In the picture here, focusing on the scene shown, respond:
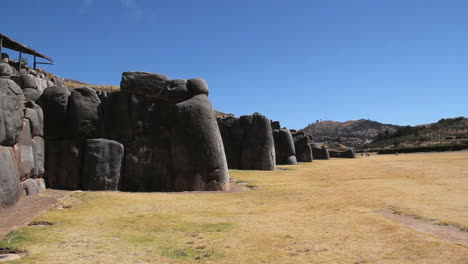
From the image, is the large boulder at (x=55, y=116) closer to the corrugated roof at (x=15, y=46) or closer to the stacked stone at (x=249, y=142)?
the stacked stone at (x=249, y=142)

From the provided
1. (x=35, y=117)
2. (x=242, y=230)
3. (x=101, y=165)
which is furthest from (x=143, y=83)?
(x=242, y=230)

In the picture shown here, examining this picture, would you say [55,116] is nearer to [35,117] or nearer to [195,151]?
[35,117]

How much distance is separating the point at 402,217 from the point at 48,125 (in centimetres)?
1284

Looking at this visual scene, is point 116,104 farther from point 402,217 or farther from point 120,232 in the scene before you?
point 402,217

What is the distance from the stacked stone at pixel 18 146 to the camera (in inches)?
404

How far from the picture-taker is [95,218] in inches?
357

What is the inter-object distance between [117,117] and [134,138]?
110 centimetres

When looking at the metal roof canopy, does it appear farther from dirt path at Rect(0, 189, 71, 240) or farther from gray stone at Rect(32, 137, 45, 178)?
dirt path at Rect(0, 189, 71, 240)

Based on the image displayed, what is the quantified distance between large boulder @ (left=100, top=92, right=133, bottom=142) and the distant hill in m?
137

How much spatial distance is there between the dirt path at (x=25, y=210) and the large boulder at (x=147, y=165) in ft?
9.12

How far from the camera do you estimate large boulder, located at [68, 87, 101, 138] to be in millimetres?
14925

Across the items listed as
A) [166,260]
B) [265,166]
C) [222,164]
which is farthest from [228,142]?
[166,260]

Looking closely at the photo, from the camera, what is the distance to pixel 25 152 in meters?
12.5

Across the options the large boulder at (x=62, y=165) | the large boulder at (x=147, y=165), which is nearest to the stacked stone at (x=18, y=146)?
the large boulder at (x=62, y=165)
